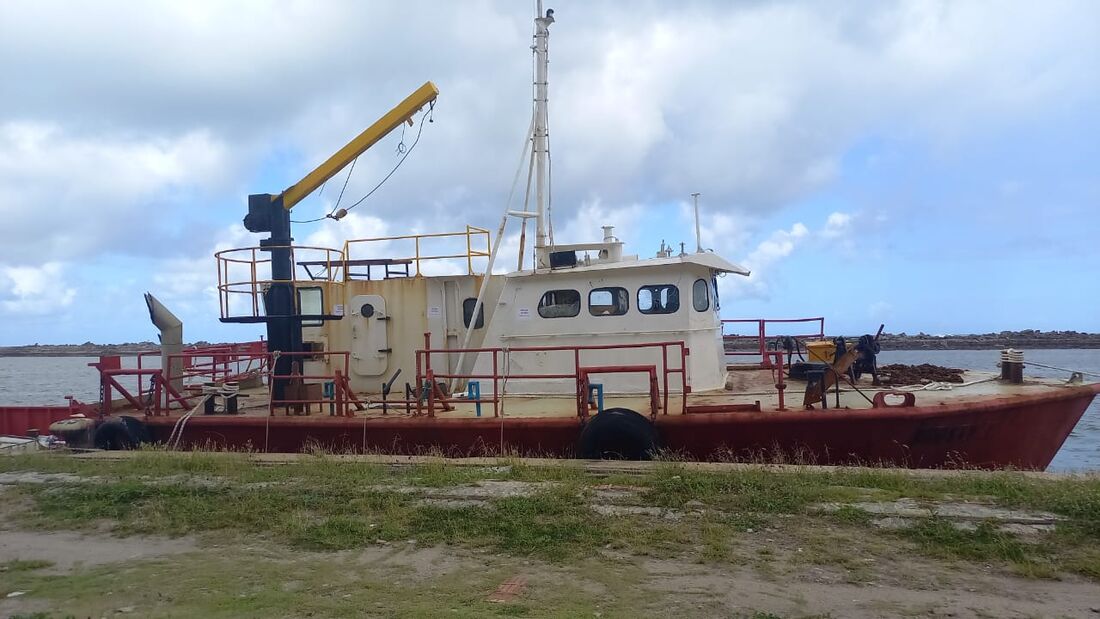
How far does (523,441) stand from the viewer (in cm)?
894

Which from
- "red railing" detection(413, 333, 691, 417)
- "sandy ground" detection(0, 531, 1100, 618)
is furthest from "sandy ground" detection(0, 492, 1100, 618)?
"red railing" detection(413, 333, 691, 417)

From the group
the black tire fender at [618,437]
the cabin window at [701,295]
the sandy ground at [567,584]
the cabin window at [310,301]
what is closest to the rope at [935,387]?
the cabin window at [701,295]

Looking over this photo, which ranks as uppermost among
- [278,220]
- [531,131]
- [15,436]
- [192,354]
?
[531,131]

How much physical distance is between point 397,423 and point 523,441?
1.59 m

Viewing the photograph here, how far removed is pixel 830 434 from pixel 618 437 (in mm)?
2228

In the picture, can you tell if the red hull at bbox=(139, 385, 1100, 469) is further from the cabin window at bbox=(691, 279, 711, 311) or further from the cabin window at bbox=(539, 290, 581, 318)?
the cabin window at bbox=(691, 279, 711, 311)

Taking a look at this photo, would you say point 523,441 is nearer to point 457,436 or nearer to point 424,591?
point 457,436

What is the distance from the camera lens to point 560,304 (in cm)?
1044

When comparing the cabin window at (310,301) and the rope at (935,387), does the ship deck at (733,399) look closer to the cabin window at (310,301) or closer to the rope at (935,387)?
the rope at (935,387)

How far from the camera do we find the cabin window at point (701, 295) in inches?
400

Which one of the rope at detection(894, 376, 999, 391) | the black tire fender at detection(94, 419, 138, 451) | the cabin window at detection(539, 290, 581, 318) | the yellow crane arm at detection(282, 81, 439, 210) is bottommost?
the black tire fender at detection(94, 419, 138, 451)

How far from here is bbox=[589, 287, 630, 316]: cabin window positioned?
10.2m

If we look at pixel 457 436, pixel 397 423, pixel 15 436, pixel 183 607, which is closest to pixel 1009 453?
pixel 457 436

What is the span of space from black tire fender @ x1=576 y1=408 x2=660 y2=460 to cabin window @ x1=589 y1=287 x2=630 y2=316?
212 cm
